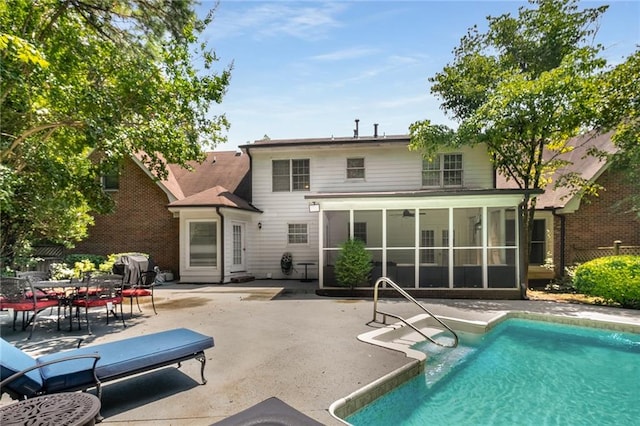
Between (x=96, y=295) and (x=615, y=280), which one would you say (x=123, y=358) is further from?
(x=615, y=280)

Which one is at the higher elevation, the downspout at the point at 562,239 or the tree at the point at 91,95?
the tree at the point at 91,95

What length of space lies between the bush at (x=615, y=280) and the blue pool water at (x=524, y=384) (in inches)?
114

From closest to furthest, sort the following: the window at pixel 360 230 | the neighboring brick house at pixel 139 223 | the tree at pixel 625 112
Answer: the tree at pixel 625 112, the neighboring brick house at pixel 139 223, the window at pixel 360 230

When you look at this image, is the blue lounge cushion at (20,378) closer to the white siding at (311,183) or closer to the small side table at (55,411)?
the small side table at (55,411)

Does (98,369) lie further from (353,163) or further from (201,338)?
(353,163)

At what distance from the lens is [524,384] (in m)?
5.51

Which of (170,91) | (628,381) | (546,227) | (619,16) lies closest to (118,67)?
(170,91)

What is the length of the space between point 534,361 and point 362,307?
4.19m

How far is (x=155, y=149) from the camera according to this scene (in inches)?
325

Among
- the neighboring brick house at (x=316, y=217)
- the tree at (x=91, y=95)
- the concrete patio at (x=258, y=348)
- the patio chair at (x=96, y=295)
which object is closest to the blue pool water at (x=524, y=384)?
the concrete patio at (x=258, y=348)

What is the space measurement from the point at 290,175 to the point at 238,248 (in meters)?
4.05

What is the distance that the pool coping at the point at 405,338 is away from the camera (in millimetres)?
4122

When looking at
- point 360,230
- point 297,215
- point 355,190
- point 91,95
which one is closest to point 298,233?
point 297,215

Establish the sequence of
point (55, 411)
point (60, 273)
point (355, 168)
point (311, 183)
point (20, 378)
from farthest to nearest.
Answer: point (311, 183), point (355, 168), point (60, 273), point (20, 378), point (55, 411)
